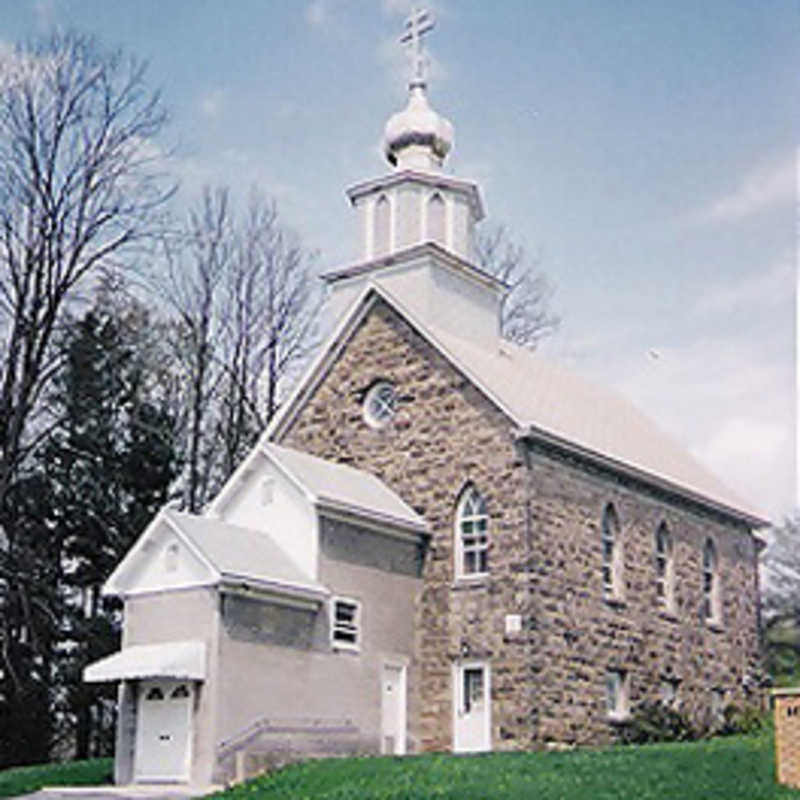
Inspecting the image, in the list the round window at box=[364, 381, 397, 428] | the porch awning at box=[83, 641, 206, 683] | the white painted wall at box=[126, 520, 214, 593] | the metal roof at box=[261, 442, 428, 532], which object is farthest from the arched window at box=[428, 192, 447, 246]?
the porch awning at box=[83, 641, 206, 683]

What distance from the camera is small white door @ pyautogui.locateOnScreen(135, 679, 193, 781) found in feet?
75.2

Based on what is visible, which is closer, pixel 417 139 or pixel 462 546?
pixel 462 546

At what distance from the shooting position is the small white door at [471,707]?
2503cm

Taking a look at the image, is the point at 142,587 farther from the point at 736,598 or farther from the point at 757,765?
the point at 736,598

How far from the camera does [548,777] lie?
17656 mm

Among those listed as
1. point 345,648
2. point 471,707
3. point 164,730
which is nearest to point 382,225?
point 345,648

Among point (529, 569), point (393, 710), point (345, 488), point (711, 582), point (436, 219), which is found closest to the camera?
point (529, 569)

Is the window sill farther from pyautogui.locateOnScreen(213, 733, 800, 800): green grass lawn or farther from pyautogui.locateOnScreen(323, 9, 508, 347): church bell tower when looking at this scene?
pyautogui.locateOnScreen(323, 9, 508, 347): church bell tower

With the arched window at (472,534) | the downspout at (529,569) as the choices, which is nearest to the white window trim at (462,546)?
the arched window at (472,534)

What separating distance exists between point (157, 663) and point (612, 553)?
1002 cm

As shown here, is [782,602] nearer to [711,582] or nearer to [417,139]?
[711,582]

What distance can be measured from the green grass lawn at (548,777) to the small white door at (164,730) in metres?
2.71

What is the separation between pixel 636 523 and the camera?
28734mm

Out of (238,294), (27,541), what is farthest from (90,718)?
(238,294)
